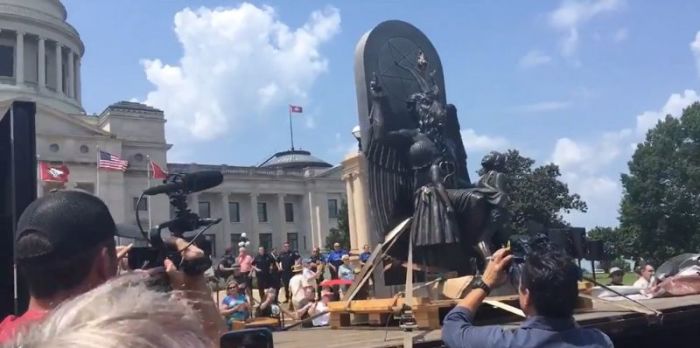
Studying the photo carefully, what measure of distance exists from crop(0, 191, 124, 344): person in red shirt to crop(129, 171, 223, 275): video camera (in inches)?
32.0

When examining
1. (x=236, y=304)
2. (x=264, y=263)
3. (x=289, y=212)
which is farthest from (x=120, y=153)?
(x=236, y=304)

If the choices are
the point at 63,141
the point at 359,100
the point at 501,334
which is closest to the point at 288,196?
the point at 63,141

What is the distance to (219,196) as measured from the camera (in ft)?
255

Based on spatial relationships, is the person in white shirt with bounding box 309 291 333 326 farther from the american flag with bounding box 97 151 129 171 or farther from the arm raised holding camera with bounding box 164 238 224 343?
the american flag with bounding box 97 151 129 171

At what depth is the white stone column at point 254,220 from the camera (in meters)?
79.2

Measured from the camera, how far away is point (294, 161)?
302 ft

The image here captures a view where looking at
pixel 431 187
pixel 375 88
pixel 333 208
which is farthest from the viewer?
pixel 333 208

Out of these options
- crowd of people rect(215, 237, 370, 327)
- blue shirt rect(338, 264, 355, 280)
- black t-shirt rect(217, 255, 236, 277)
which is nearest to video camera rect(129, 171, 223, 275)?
crowd of people rect(215, 237, 370, 327)

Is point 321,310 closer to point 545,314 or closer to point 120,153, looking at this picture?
point 545,314

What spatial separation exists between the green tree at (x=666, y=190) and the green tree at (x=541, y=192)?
3.86 meters

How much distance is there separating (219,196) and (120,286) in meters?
77.6

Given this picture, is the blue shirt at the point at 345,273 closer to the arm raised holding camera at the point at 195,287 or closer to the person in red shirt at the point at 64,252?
the arm raised holding camera at the point at 195,287

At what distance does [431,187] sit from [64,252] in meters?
6.49

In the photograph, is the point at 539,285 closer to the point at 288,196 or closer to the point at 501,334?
the point at 501,334
